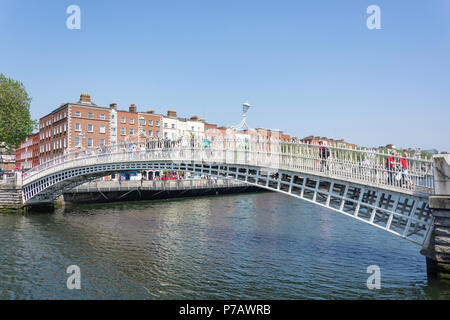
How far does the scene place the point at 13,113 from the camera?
118 ft

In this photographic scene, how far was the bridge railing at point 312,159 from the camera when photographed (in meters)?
11.0

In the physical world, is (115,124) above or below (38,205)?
above

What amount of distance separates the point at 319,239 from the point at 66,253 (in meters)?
12.3

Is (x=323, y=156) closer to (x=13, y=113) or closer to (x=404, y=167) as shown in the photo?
(x=404, y=167)

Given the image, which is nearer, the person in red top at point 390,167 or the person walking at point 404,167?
the person walking at point 404,167

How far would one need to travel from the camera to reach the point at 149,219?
25375 millimetres

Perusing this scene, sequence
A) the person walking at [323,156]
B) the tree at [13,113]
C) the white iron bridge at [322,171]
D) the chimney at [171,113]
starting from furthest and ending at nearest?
the chimney at [171,113]
the tree at [13,113]
the person walking at [323,156]
the white iron bridge at [322,171]

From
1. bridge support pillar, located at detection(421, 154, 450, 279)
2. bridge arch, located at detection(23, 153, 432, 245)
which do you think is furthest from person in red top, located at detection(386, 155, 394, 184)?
bridge support pillar, located at detection(421, 154, 450, 279)

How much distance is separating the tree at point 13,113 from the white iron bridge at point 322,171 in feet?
58.3

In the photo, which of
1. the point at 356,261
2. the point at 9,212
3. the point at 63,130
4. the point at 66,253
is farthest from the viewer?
the point at 63,130

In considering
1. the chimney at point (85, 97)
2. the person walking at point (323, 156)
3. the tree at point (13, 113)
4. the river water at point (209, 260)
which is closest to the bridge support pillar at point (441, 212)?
the river water at point (209, 260)

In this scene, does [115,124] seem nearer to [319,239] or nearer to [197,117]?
[197,117]

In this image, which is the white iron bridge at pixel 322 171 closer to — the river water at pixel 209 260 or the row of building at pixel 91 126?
the river water at pixel 209 260

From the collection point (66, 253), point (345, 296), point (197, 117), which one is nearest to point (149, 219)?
point (66, 253)
